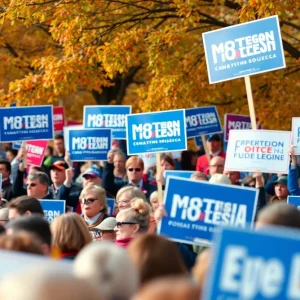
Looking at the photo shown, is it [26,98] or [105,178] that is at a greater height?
[26,98]

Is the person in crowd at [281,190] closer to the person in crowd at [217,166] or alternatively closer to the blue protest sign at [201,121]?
the person in crowd at [217,166]

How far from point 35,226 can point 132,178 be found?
733 cm

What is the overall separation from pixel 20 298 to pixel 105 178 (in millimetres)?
10324

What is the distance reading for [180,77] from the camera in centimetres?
1600

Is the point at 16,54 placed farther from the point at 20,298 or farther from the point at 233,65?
the point at 20,298

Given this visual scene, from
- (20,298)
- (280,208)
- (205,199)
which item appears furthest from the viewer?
(205,199)

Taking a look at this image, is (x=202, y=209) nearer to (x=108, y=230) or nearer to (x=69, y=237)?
(x=69, y=237)

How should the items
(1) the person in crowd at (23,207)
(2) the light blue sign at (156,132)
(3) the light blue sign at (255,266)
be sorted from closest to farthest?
(3) the light blue sign at (255,266), (1) the person in crowd at (23,207), (2) the light blue sign at (156,132)

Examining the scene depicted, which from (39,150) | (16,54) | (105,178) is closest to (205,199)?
(105,178)

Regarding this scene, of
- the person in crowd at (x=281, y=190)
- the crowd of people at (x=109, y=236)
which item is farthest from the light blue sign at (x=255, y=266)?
the person in crowd at (x=281, y=190)

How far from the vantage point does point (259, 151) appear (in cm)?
1084

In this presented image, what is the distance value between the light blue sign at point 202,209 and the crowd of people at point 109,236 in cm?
11

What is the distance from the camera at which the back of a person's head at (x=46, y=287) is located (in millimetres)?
3529

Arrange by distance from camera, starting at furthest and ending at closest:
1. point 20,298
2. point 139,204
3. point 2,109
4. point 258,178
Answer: point 2,109 < point 258,178 < point 139,204 < point 20,298
